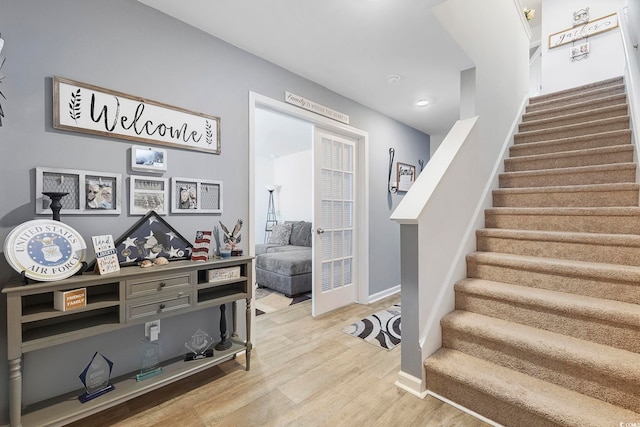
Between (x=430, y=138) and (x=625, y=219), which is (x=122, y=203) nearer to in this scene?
(x=625, y=219)

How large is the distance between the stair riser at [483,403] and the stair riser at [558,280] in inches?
32.0

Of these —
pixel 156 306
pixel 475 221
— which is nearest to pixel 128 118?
pixel 156 306

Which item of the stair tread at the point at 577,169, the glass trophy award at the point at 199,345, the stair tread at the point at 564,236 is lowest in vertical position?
the glass trophy award at the point at 199,345

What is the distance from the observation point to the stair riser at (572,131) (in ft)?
8.30

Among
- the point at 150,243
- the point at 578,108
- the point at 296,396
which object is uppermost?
the point at 578,108

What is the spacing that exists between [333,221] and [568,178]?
2.20 metres

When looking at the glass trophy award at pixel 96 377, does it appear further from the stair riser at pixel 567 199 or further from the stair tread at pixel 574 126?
the stair tread at pixel 574 126

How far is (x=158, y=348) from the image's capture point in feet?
5.97

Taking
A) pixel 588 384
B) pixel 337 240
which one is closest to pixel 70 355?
pixel 337 240

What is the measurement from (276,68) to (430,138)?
3153mm

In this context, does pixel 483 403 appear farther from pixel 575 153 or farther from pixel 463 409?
pixel 575 153

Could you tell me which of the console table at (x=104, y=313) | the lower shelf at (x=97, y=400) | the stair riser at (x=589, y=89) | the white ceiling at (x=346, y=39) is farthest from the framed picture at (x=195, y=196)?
the stair riser at (x=589, y=89)

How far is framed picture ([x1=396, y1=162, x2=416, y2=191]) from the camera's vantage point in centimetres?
398

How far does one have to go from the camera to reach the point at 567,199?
2.22 m
